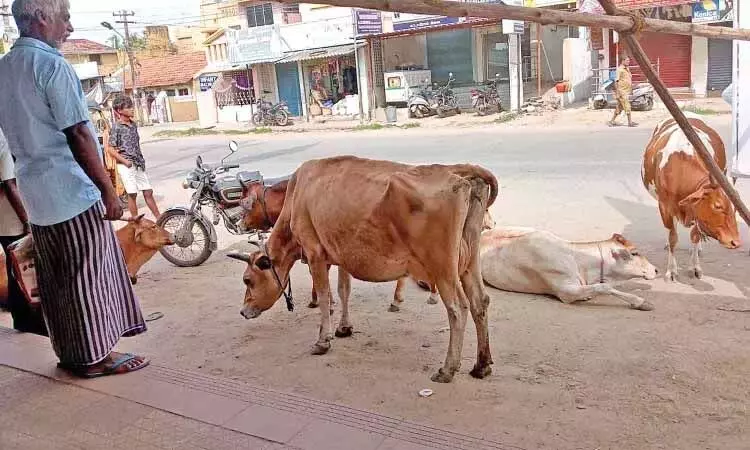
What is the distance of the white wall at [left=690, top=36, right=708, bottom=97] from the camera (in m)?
20.5

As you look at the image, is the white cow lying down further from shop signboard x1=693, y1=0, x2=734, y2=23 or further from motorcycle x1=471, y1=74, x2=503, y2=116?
motorcycle x1=471, y1=74, x2=503, y2=116

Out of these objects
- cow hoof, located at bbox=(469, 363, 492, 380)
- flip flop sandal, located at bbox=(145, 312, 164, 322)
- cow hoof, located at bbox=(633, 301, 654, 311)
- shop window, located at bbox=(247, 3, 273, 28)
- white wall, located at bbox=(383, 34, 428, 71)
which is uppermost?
shop window, located at bbox=(247, 3, 273, 28)

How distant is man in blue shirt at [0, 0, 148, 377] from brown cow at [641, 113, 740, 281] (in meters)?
4.44

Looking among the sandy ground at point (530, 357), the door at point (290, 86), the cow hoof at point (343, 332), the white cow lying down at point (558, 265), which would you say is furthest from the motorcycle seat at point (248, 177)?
the door at point (290, 86)

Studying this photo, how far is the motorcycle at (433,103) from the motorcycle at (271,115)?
6.17 meters

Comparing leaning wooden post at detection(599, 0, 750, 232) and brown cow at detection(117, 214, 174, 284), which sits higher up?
leaning wooden post at detection(599, 0, 750, 232)

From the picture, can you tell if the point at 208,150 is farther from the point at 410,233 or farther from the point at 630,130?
the point at 410,233

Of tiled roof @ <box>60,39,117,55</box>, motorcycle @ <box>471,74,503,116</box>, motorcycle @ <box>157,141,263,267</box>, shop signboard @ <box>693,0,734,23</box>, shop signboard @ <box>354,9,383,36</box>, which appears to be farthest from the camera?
tiled roof @ <box>60,39,117,55</box>

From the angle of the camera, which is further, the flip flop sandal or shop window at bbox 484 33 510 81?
shop window at bbox 484 33 510 81

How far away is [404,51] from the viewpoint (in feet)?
91.8

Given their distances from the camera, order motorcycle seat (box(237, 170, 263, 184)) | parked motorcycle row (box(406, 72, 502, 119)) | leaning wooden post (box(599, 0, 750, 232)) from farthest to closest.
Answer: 1. parked motorcycle row (box(406, 72, 502, 119))
2. motorcycle seat (box(237, 170, 263, 184))
3. leaning wooden post (box(599, 0, 750, 232))

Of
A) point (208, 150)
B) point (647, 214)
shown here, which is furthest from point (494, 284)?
point (208, 150)

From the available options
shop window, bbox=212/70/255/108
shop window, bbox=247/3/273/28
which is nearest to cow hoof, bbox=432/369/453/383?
shop window, bbox=212/70/255/108

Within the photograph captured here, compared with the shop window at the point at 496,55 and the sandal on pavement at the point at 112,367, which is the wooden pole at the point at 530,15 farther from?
the shop window at the point at 496,55
